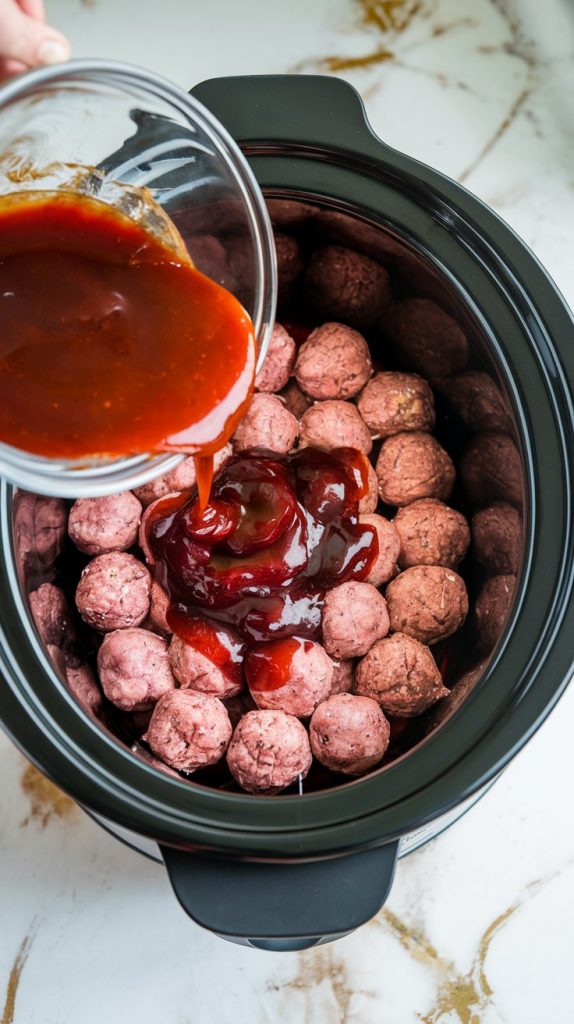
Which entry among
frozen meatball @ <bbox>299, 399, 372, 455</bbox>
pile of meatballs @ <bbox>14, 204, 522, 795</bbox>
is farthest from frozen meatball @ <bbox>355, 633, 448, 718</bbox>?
frozen meatball @ <bbox>299, 399, 372, 455</bbox>

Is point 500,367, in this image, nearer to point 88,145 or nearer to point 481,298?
point 481,298

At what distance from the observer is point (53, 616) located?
3.99 ft

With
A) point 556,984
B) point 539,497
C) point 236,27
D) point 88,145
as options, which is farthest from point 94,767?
point 236,27

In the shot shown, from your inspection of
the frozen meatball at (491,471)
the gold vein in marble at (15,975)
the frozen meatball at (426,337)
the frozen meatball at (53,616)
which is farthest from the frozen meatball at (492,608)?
the gold vein in marble at (15,975)

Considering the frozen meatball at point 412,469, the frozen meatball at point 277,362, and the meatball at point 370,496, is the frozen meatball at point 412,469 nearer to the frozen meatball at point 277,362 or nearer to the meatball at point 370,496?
the meatball at point 370,496

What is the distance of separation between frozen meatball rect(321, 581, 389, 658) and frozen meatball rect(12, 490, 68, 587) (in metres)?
0.40

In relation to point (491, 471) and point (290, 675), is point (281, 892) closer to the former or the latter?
point (290, 675)

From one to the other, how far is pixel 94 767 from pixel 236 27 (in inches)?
59.2

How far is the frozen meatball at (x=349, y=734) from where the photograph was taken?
1180 millimetres

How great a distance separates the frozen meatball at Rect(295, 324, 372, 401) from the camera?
140 cm

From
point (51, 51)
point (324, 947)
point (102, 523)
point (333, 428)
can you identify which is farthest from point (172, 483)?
point (324, 947)

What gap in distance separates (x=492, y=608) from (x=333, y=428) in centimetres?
Answer: 37

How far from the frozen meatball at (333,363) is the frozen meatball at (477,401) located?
0.44ft

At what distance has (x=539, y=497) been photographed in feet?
3.59
